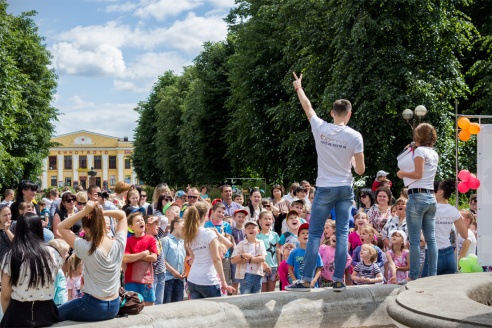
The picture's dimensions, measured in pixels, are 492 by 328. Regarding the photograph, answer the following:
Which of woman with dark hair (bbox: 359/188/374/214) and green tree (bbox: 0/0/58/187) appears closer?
woman with dark hair (bbox: 359/188/374/214)

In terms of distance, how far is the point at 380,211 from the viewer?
1290 centimetres

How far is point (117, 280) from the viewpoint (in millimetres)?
6605

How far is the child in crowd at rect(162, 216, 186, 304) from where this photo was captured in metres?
9.98

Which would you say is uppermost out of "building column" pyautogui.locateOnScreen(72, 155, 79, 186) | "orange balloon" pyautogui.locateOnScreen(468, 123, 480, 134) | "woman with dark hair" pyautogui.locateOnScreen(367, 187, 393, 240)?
"building column" pyautogui.locateOnScreen(72, 155, 79, 186)

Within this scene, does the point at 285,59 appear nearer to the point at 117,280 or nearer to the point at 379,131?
the point at 379,131

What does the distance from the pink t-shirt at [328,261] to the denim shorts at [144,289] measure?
90.0 inches

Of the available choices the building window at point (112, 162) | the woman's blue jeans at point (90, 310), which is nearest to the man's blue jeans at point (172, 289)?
the woman's blue jeans at point (90, 310)

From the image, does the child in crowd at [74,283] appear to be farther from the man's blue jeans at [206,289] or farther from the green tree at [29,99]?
the green tree at [29,99]

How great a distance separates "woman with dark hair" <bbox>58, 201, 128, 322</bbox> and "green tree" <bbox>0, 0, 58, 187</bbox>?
37355mm

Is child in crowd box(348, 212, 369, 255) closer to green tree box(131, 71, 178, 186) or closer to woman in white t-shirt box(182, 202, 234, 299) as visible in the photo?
woman in white t-shirt box(182, 202, 234, 299)

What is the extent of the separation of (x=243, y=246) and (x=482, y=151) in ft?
10.7

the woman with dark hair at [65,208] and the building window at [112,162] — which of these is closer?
the woman with dark hair at [65,208]

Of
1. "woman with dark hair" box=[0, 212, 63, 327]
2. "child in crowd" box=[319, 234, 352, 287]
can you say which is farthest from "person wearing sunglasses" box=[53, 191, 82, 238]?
"woman with dark hair" box=[0, 212, 63, 327]

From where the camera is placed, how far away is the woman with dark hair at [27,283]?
244 inches
